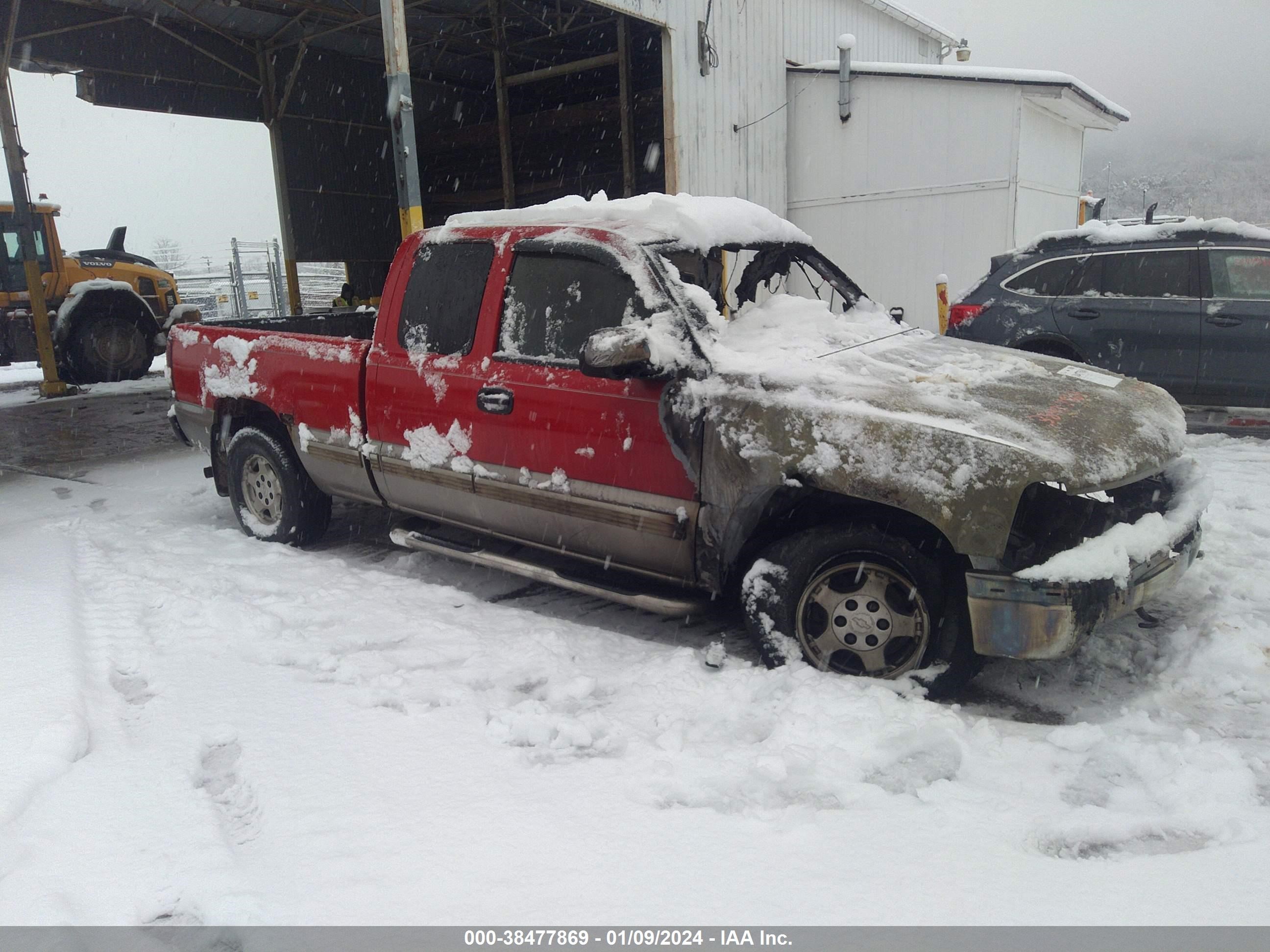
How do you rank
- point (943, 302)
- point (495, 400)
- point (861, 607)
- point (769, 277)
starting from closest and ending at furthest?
point (861, 607) < point (495, 400) < point (769, 277) < point (943, 302)

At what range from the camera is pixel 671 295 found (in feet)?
11.8

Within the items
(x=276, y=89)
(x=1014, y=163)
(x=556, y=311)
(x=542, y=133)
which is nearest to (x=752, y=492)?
(x=556, y=311)

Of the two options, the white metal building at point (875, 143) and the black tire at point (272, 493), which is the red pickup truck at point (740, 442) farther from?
the white metal building at point (875, 143)

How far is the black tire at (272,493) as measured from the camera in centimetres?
512

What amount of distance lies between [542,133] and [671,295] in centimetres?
1471

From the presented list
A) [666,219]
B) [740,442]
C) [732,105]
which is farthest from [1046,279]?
[732,105]

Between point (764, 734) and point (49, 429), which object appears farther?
point (49, 429)

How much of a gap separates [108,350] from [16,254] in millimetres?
1940

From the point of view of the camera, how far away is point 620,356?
10.7 feet

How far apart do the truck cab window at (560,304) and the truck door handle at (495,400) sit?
0.58 ft

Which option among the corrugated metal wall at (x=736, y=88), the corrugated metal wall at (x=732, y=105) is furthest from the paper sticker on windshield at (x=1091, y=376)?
the corrugated metal wall at (x=736, y=88)

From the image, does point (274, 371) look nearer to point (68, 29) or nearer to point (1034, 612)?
point (1034, 612)

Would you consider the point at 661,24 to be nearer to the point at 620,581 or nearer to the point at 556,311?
the point at 556,311
